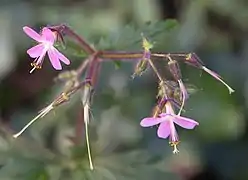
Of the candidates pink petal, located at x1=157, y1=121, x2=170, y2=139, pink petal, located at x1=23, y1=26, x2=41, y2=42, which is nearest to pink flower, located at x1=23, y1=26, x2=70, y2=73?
pink petal, located at x1=23, y1=26, x2=41, y2=42

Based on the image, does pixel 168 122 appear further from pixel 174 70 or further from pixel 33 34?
pixel 33 34

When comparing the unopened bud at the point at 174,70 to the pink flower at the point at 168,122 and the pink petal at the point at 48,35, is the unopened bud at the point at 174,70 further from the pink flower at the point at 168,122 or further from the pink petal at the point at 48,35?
the pink petal at the point at 48,35

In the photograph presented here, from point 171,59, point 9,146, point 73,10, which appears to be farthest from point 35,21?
point 171,59

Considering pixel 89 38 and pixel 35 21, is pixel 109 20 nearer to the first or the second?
pixel 35 21

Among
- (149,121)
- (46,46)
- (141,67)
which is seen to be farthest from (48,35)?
(149,121)

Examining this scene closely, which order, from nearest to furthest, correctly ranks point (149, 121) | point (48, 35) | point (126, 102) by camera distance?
point (149, 121)
point (48, 35)
point (126, 102)

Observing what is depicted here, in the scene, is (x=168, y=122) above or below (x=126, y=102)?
below

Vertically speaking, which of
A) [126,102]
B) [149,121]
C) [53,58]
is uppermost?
[126,102]
